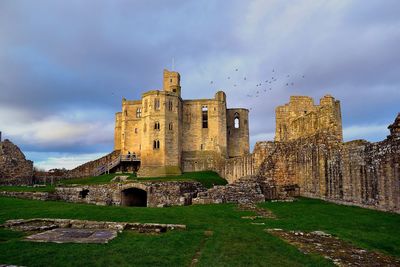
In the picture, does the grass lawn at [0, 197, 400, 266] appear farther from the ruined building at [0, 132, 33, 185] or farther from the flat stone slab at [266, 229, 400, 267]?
the ruined building at [0, 132, 33, 185]

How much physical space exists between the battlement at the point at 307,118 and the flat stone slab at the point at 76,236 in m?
17.4

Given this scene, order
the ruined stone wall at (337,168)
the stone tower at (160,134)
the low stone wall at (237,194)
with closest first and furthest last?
the ruined stone wall at (337,168)
the low stone wall at (237,194)
the stone tower at (160,134)

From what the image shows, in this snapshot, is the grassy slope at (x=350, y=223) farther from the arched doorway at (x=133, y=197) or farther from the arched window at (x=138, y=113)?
the arched window at (x=138, y=113)

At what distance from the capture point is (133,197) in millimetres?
33938

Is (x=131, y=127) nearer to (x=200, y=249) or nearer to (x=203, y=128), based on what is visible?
(x=203, y=128)

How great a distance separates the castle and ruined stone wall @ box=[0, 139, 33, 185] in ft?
50.8

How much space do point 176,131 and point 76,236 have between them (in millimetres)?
42307

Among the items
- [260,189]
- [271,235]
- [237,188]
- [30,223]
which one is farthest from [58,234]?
[260,189]

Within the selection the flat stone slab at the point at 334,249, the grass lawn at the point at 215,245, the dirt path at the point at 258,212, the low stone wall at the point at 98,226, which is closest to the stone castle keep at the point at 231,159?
the dirt path at the point at 258,212

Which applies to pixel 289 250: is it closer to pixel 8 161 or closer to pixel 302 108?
pixel 302 108

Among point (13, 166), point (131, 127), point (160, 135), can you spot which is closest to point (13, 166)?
point (13, 166)

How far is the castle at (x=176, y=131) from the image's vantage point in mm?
50438

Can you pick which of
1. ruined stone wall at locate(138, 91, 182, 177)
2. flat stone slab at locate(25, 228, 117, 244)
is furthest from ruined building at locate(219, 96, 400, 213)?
ruined stone wall at locate(138, 91, 182, 177)

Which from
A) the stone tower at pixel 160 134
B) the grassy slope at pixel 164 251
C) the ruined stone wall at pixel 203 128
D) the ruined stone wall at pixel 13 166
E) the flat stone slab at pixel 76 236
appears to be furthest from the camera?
the ruined stone wall at pixel 203 128
